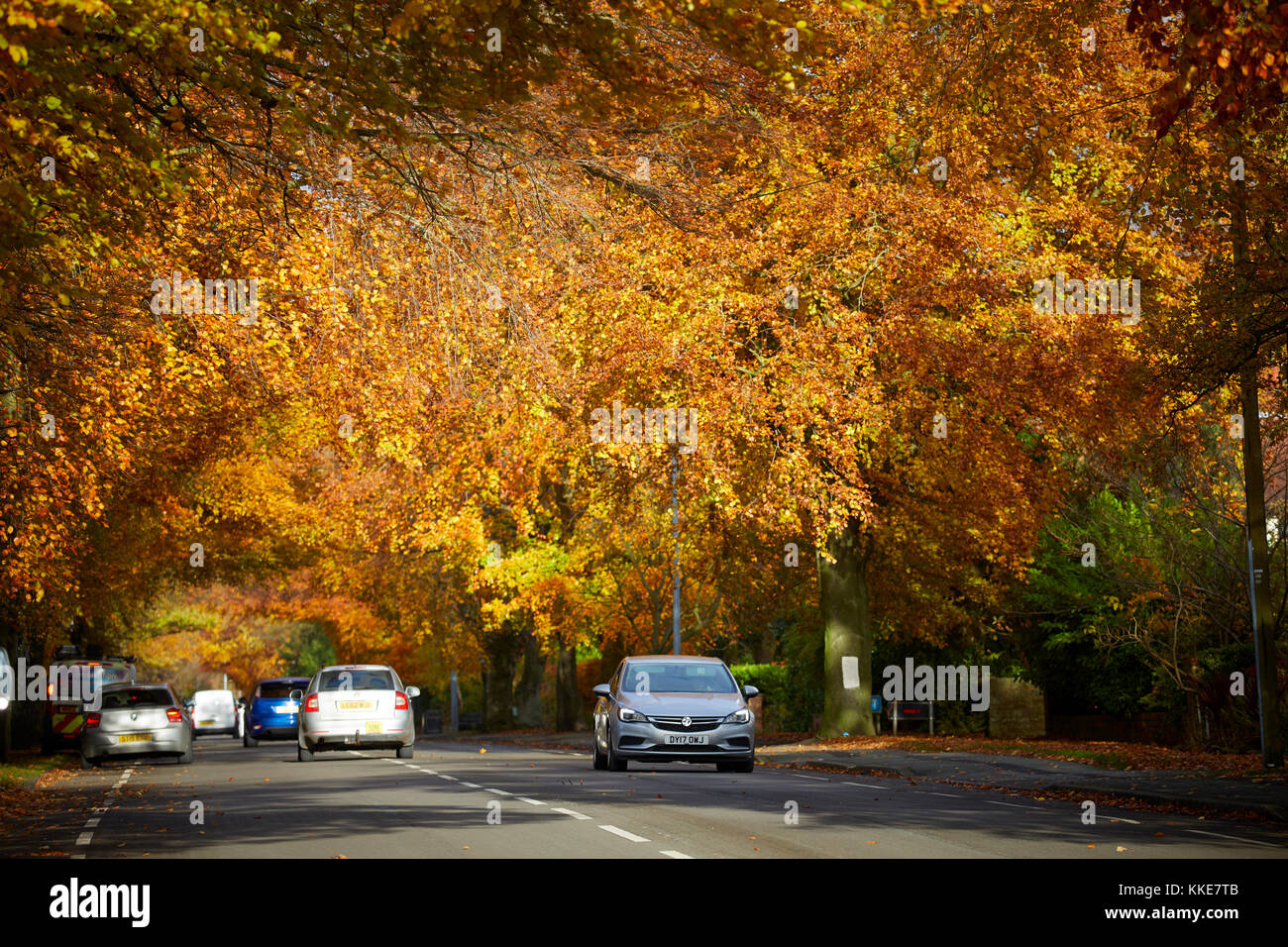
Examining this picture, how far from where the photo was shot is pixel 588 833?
13.8 metres

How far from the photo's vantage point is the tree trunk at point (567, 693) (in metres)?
49.9

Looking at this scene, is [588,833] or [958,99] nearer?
[588,833]

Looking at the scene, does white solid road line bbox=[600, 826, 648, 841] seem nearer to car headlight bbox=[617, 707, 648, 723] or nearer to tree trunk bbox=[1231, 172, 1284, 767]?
car headlight bbox=[617, 707, 648, 723]

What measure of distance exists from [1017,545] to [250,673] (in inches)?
3447

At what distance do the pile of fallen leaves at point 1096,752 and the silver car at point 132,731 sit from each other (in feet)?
39.5

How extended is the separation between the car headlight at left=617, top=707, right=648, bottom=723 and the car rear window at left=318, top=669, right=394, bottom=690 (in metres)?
8.86

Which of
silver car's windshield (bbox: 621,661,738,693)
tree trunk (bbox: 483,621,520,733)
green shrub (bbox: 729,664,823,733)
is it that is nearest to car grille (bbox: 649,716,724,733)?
silver car's windshield (bbox: 621,661,738,693)

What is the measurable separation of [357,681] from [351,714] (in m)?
1.23

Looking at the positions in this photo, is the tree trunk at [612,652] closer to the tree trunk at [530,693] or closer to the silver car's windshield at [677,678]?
the tree trunk at [530,693]

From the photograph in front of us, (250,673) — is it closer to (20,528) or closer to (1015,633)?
(1015,633)

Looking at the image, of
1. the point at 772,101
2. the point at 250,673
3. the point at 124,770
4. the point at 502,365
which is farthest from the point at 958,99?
the point at 250,673

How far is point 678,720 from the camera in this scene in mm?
22219

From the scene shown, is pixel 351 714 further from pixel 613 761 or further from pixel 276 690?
pixel 276 690

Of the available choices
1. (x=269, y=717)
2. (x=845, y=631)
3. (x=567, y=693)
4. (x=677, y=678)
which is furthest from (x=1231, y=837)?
(x=567, y=693)
